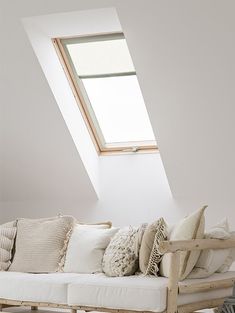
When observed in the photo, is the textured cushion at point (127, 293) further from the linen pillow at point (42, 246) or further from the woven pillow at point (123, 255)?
the linen pillow at point (42, 246)

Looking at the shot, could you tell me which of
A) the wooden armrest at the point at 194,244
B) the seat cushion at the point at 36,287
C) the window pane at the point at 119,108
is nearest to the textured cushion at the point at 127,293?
the seat cushion at the point at 36,287

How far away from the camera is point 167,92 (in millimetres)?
5699

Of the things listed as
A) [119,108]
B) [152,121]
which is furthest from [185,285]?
[119,108]

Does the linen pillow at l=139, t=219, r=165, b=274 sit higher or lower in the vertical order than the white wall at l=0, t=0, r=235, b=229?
lower

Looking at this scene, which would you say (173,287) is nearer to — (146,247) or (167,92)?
(146,247)

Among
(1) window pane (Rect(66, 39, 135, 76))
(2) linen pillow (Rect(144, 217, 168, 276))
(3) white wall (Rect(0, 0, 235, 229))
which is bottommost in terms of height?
(2) linen pillow (Rect(144, 217, 168, 276))

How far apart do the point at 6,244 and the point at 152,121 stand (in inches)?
62.3

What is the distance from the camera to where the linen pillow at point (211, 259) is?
184 inches

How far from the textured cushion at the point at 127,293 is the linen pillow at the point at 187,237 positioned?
3.0 inches

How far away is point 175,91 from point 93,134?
1409 mm

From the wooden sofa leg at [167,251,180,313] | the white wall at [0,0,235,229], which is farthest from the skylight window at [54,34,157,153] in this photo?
the wooden sofa leg at [167,251,180,313]

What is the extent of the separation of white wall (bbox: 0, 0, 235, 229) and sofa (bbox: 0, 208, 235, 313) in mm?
1302

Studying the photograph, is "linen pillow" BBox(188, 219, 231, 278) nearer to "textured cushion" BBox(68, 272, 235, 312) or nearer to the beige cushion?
"textured cushion" BBox(68, 272, 235, 312)

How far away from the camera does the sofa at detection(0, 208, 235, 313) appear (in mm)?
4340
